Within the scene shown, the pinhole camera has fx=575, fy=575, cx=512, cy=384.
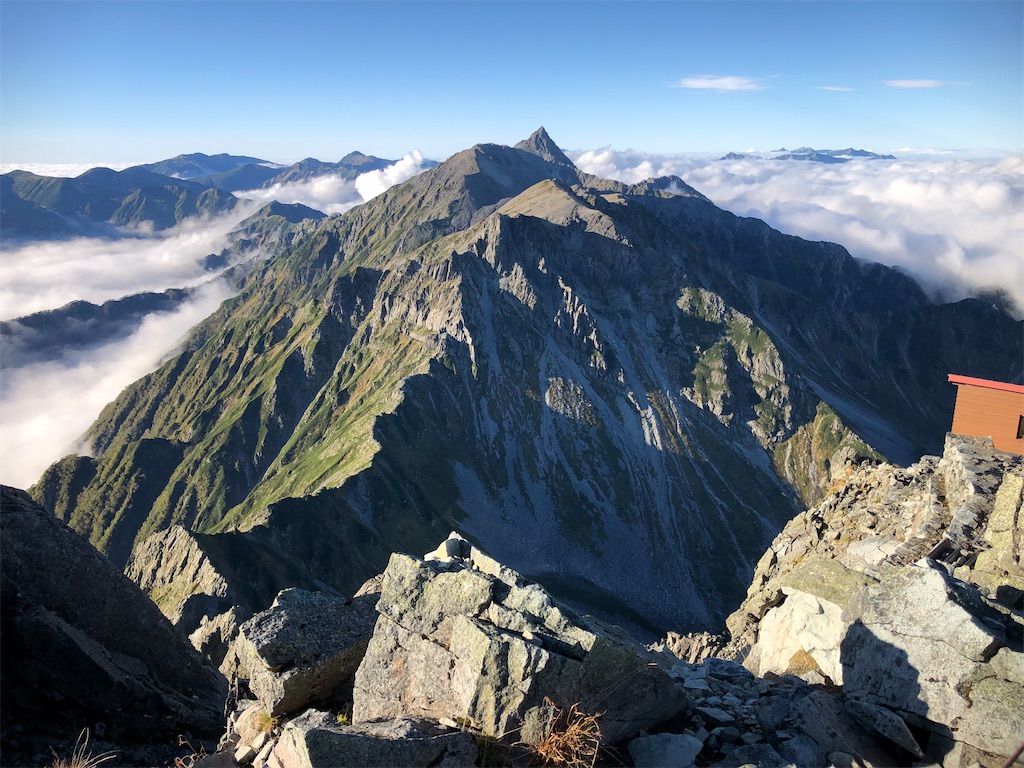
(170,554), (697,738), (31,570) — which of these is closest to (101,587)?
(31,570)

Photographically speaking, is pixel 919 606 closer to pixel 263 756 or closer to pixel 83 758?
pixel 263 756

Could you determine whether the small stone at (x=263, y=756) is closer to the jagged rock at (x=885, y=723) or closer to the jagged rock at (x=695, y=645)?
the jagged rock at (x=885, y=723)

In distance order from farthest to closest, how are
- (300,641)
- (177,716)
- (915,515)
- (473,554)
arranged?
(915,515), (473,554), (177,716), (300,641)

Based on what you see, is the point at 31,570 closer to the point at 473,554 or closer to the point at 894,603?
the point at 473,554

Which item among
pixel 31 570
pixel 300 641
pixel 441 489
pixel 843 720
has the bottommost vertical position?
pixel 441 489

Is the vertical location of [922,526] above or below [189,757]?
below

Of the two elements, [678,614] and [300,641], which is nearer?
[300,641]

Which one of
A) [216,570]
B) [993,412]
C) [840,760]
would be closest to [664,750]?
[840,760]
